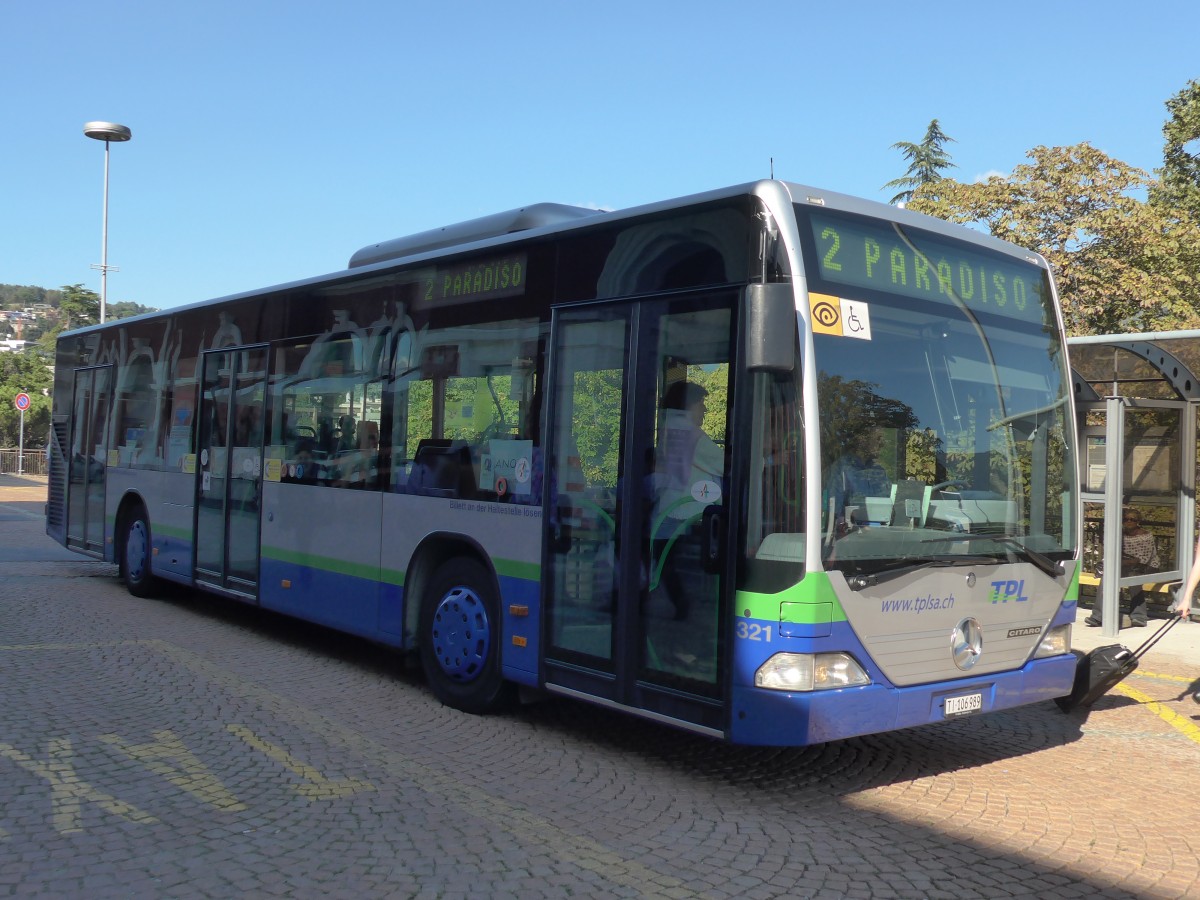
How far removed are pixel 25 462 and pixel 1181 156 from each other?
44649 millimetres

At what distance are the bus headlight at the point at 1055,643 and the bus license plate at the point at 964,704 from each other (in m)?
0.60

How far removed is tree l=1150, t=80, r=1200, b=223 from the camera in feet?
88.9

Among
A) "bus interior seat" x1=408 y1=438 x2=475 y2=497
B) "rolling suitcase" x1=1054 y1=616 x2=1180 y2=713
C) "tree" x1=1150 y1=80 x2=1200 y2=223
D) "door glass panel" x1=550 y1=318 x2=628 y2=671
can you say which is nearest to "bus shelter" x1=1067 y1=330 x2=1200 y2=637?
"rolling suitcase" x1=1054 y1=616 x2=1180 y2=713

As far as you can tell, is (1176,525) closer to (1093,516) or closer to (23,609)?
(1093,516)

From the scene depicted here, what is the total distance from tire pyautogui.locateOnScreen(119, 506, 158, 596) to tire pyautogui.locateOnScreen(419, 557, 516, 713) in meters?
5.57

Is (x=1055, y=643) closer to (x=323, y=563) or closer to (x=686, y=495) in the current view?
(x=686, y=495)

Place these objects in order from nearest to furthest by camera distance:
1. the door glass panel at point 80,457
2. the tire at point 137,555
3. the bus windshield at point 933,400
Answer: the bus windshield at point 933,400
the tire at point 137,555
the door glass panel at point 80,457

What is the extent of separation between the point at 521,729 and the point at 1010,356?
140 inches

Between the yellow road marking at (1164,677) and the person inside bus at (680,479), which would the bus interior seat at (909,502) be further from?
the yellow road marking at (1164,677)

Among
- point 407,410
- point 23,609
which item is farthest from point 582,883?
point 23,609

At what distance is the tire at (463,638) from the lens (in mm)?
6984

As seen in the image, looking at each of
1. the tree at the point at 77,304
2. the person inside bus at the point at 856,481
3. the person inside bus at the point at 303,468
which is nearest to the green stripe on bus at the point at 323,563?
the person inside bus at the point at 303,468

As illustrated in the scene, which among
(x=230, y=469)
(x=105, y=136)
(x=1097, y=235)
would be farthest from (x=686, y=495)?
(x=105, y=136)

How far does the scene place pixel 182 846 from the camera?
15.3 feet
